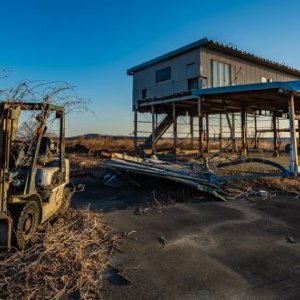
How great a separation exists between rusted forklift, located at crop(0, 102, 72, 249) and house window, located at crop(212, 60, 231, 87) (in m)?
17.3

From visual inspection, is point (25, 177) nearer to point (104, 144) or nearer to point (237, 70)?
→ point (237, 70)

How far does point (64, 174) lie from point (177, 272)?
11.0 ft

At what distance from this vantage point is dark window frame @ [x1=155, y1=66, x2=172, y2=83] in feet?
79.5

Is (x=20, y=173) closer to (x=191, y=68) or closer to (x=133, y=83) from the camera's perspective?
(x=191, y=68)

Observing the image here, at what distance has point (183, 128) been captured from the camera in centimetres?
2820

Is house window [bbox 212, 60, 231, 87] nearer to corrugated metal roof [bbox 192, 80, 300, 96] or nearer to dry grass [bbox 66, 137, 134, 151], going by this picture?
corrugated metal roof [bbox 192, 80, 300, 96]

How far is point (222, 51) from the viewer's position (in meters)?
22.9

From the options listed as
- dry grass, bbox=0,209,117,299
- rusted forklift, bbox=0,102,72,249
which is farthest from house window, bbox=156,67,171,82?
dry grass, bbox=0,209,117,299

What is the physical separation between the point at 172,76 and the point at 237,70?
4567 mm

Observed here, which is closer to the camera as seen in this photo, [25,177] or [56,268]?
[56,268]

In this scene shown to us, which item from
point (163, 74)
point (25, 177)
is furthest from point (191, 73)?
point (25, 177)

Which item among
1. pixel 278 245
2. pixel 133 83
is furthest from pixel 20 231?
pixel 133 83

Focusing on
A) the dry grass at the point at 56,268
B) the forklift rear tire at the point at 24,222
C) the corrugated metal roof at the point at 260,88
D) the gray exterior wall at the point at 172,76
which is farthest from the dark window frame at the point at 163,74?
the forklift rear tire at the point at 24,222

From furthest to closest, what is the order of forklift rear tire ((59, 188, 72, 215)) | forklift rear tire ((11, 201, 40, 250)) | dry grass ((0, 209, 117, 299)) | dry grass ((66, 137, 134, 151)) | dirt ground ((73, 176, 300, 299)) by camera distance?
dry grass ((66, 137, 134, 151)) → forklift rear tire ((59, 188, 72, 215)) → forklift rear tire ((11, 201, 40, 250)) → dirt ground ((73, 176, 300, 299)) → dry grass ((0, 209, 117, 299))
